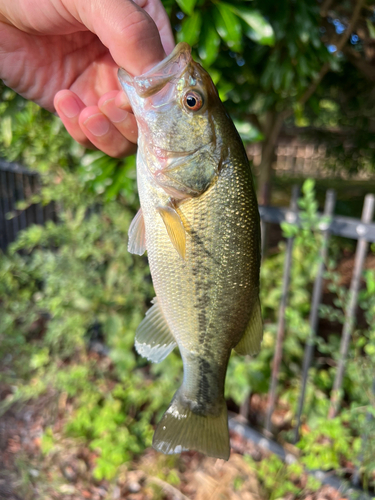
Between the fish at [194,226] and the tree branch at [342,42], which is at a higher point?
the tree branch at [342,42]

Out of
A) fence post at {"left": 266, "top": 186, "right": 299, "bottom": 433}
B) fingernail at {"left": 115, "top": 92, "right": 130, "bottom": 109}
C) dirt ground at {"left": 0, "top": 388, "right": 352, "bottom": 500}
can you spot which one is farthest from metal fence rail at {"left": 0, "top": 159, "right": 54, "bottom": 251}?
fingernail at {"left": 115, "top": 92, "right": 130, "bottom": 109}

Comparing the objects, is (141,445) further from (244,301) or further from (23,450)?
(244,301)

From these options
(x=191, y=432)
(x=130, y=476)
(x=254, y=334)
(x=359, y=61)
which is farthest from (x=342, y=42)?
(x=130, y=476)

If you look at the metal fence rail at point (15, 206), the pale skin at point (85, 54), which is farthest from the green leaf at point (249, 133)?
the metal fence rail at point (15, 206)

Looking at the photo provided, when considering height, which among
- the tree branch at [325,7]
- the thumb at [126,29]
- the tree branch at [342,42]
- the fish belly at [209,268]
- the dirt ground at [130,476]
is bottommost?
the dirt ground at [130,476]

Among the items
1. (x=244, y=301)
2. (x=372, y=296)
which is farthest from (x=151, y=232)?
(x=372, y=296)

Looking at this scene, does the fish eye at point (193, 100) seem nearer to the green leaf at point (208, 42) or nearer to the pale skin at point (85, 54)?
the pale skin at point (85, 54)

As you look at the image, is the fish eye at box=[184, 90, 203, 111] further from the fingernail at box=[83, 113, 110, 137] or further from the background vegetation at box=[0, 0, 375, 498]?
the background vegetation at box=[0, 0, 375, 498]
